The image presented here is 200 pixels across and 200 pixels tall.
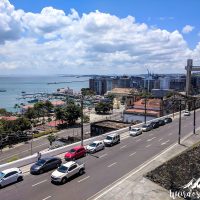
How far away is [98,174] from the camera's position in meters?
29.9

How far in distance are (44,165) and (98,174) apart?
567 cm

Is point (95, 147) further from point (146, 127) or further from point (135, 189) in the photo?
point (146, 127)

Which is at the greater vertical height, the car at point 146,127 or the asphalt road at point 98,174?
the car at point 146,127

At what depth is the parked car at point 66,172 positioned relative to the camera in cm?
2697

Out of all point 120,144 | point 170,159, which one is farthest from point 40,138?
point 170,159

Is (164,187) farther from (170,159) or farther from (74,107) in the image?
(74,107)

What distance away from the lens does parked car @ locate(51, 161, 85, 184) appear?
88.5 feet

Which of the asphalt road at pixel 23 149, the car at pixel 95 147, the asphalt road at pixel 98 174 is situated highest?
the car at pixel 95 147

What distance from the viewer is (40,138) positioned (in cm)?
7756

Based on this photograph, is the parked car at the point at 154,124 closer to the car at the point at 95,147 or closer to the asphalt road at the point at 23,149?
the car at the point at 95,147

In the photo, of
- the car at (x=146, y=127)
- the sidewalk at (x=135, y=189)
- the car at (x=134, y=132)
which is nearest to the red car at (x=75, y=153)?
the sidewalk at (x=135, y=189)

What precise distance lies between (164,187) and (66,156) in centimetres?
1246

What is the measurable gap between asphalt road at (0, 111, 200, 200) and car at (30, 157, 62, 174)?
0.57 m

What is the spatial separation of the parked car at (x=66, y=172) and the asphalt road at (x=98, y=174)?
1.68 feet
